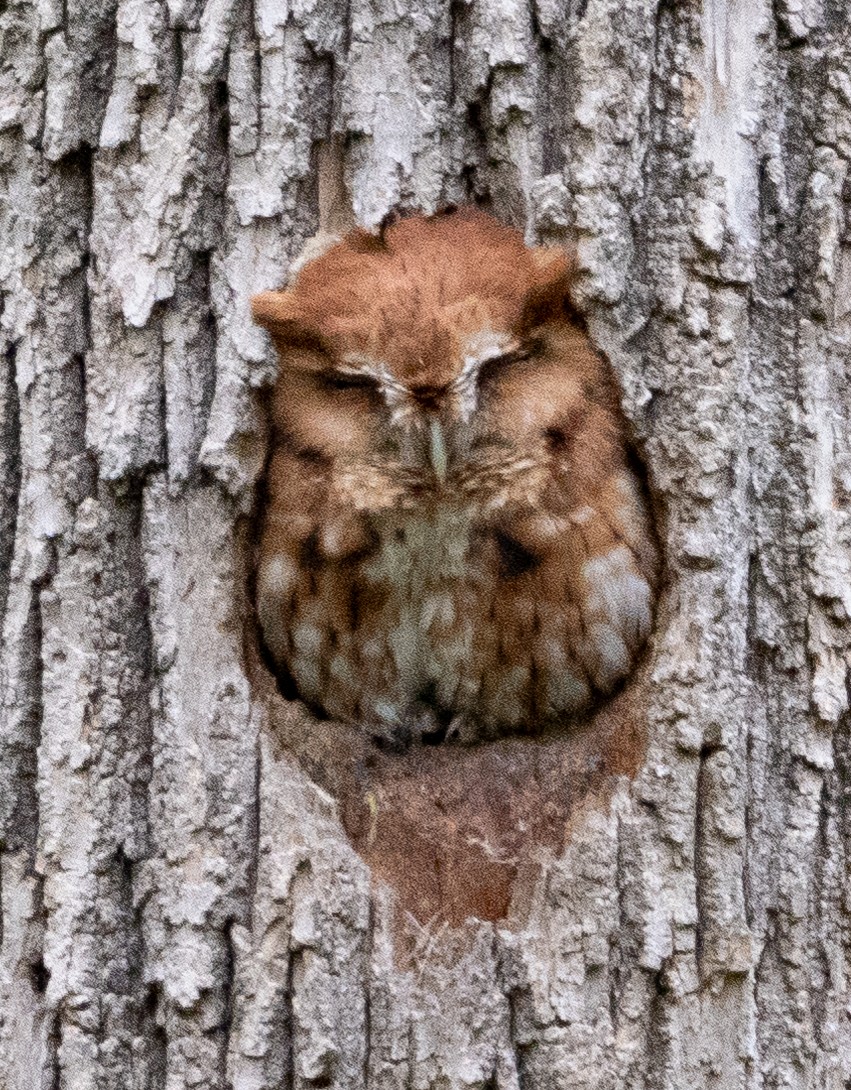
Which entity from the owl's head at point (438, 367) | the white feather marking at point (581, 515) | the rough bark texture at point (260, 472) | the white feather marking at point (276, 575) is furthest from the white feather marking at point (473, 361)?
the white feather marking at point (276, 575)

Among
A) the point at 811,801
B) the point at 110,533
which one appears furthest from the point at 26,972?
the point at 811,801

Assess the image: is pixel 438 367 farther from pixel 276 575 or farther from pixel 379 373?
pixel 276 575

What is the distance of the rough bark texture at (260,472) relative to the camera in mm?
2098

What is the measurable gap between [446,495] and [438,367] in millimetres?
318

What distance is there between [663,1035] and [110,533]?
3.73 feet

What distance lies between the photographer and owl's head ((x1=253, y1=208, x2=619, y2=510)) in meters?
2.12

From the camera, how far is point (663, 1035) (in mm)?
2061

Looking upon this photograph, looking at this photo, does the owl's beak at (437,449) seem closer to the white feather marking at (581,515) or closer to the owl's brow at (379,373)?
the owl's brow at (379,373)

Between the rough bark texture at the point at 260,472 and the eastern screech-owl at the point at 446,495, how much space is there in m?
0.09

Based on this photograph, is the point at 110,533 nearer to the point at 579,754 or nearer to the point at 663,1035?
the point at 579,754

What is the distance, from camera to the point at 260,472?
227 cm

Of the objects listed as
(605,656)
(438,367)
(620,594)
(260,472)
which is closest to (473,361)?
(438,367)

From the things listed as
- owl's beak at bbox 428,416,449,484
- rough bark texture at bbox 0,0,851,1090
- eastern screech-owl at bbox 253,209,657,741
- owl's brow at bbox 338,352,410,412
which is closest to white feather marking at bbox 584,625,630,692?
eastern screech-owl at bbox 253,209,657,741

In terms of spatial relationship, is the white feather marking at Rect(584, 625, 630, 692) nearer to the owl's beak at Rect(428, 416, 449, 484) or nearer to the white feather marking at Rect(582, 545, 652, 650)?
the white feather marking at Rect(582, 545, 652, 650)
